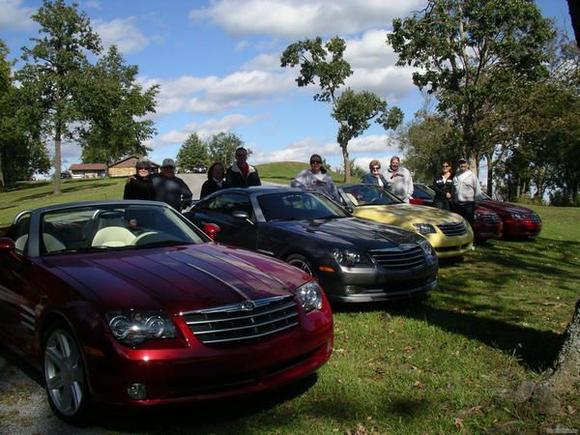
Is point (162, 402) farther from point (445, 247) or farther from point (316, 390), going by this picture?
point (445, 247)

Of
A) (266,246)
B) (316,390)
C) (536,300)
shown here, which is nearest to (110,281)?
(316,390)

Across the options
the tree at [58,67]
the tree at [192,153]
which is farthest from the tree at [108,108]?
the tree at [192,153]

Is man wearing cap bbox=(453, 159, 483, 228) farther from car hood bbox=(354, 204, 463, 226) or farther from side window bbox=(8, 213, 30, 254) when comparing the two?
side window bbox=(8, 213, 30, 254)

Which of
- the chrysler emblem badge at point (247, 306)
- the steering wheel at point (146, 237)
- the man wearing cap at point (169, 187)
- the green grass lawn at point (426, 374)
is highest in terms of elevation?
the man wearing cap at point (169, 187)

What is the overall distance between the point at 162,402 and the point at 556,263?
858 cm

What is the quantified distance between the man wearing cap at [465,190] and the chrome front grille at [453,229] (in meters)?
1.58

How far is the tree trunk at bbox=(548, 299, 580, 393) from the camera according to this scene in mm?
3561

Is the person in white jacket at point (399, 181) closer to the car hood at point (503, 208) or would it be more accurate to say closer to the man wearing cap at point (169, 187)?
the car hood at point (503, 208)

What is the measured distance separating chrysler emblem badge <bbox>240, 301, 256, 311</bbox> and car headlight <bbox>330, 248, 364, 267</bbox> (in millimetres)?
2567

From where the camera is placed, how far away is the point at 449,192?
436 inches

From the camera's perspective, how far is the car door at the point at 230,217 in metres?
7.27

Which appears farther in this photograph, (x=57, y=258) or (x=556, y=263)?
(x=556, y=263)

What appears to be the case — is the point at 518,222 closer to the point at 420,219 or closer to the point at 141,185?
the point at 420,219

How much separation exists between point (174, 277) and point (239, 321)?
2.04 ft
